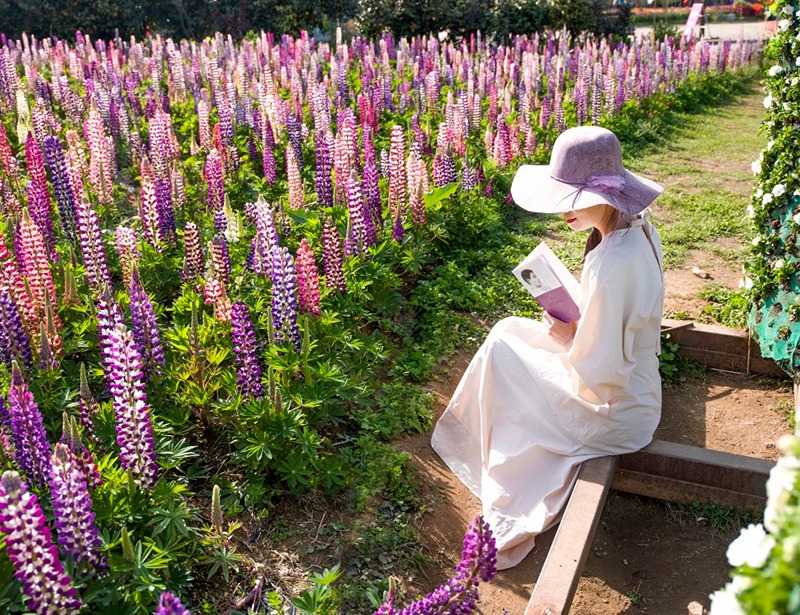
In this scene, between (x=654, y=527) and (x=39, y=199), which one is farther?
(x=39, y=199)

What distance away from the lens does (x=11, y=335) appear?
405cm

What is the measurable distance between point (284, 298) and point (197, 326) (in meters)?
0.54

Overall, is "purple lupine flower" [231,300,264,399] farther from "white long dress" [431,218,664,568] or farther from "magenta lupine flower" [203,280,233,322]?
"white long dress" [431,218,664,568]

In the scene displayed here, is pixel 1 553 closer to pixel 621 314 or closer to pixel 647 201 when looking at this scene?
pixel 621 314

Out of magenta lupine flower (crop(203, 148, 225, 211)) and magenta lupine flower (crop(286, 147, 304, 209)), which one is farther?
magenta lupine flower (crop(286, 147, 304, 209))

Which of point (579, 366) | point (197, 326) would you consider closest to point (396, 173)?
point (197, 326)

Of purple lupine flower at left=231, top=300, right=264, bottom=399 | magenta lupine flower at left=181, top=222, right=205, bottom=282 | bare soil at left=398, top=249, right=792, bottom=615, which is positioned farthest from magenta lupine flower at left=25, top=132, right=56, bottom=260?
bare soil at left=398, top=249, right=792, bottom=615

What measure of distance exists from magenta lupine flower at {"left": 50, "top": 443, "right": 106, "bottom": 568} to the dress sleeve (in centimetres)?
227

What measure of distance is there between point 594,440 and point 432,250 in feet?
10.4

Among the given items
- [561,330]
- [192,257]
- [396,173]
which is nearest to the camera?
[561,330]

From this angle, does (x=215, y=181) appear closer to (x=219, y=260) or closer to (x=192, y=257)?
(x=192, y=257)

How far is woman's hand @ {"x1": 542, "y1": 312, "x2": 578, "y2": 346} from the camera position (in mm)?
4250

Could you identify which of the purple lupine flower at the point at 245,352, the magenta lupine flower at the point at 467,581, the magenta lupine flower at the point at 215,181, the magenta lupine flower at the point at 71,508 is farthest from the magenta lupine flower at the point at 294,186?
the magenta lupine flower at the point at 467,581

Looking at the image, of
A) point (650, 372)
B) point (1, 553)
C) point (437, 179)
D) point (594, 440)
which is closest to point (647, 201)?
point (650, 372)
